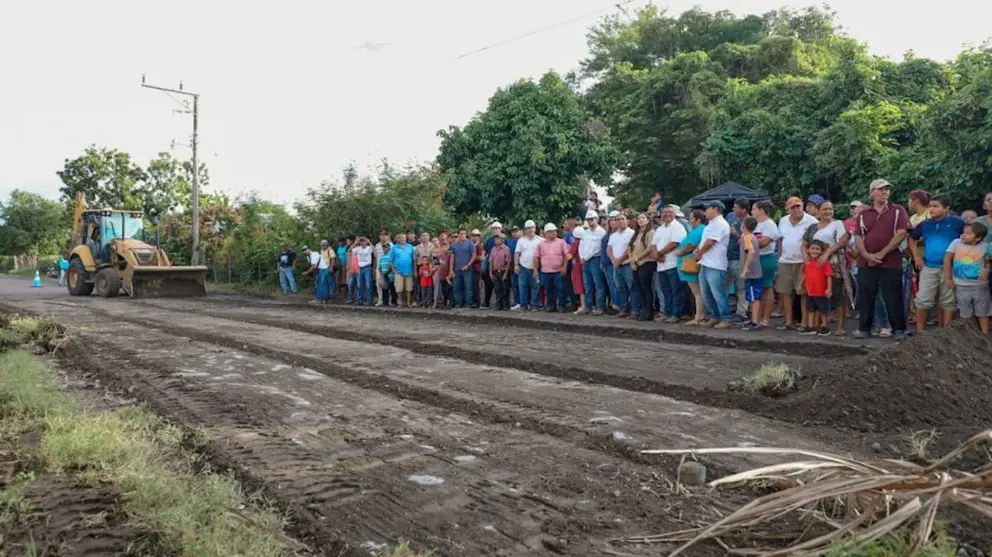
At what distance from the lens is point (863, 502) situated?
275 centimetres

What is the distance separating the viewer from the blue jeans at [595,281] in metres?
12.2

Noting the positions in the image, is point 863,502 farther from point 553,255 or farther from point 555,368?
point 553,255

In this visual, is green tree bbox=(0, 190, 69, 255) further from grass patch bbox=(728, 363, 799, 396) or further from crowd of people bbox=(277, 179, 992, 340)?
grass patch bbox=(728, 363, 799, 396)

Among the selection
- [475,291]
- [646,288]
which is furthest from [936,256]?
[475,291]

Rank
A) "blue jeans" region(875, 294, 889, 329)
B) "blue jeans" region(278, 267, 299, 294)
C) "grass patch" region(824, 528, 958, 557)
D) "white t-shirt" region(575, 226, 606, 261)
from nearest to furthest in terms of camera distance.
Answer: "grass patch" region(824, 528, 958, 557) < "blue jeans" region(875, 294, 889, 329) < "white t-shirt" region(575, 226, 606, 261) < "blue jeans" region(278, 267, 299, 294)

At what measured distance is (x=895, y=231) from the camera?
803 cm

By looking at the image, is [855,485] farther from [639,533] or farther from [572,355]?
[572,355]

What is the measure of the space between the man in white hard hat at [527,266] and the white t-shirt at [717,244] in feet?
12.9

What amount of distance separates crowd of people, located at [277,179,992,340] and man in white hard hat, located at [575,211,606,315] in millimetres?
21

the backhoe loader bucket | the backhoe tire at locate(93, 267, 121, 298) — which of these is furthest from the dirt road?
the backhoe tire at locate(93, 267, 121, 298)

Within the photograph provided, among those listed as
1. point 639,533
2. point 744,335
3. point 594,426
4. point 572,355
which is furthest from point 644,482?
point 744,335

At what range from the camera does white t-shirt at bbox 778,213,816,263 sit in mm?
9180

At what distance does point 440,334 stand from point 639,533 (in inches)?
284

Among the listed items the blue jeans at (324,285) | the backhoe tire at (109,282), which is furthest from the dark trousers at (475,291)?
the backhoe tire at (109,282)
